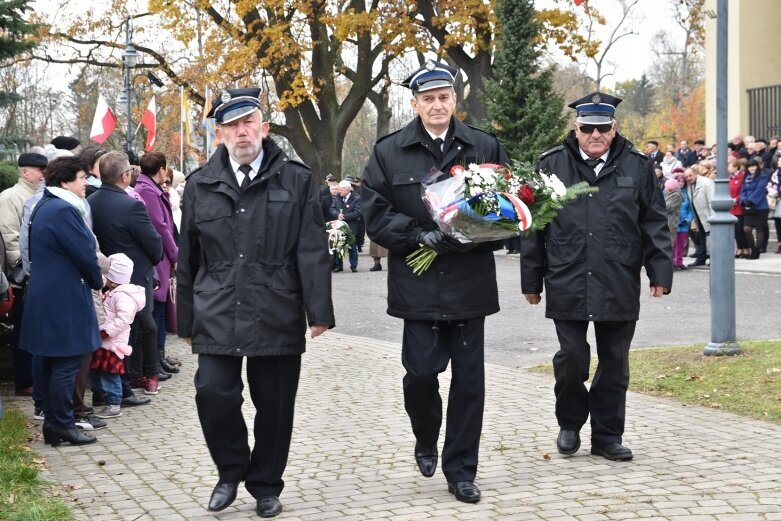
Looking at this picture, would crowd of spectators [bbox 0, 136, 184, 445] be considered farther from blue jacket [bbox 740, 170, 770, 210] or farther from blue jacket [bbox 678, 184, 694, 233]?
blue jacket [bbox 740, 170, 770, 210]

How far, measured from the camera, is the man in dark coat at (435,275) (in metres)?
5.97

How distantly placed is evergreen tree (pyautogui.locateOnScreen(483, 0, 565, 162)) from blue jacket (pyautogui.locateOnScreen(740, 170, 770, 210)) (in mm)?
7093

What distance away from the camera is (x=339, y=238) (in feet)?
72.4

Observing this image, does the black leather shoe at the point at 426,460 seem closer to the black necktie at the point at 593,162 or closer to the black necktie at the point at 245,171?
Answer: the black necktie at the point at 245,171

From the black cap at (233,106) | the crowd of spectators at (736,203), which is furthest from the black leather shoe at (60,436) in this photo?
the crowd of spectators at (736,203)

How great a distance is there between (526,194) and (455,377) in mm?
1059

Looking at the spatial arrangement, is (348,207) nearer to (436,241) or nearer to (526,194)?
(526,194)

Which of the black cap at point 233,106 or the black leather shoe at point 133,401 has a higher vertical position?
the black cap at point 233,106

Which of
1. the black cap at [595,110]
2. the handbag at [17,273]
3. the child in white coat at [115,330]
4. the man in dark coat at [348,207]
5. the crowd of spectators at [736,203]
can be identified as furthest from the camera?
the man in dark coat at [348,207]

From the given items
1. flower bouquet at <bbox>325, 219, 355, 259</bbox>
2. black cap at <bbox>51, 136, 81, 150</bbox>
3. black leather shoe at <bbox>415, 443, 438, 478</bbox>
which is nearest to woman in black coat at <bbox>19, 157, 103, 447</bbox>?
black leather shoe at <bbox>415, 443, 438, 478</bbox>

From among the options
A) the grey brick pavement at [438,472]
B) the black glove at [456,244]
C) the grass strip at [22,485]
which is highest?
the black glove at [456,244]

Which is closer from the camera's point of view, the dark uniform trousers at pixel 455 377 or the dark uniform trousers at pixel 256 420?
the dark uniform trousers at pixel 256 420

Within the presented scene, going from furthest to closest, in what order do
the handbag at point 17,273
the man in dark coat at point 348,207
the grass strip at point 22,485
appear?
1. the man in dark coat at point 348,207
2. the handbag at point 17,273
3. the grass strip at point 22,485

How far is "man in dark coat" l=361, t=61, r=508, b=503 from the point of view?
597cm
